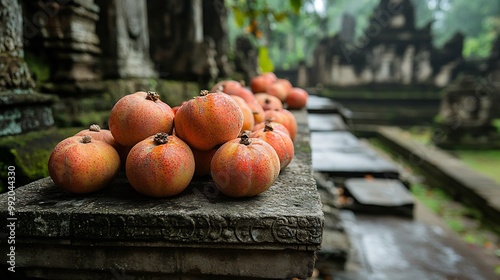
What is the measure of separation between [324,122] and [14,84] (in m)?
5.06

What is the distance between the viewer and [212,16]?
22.3 feet

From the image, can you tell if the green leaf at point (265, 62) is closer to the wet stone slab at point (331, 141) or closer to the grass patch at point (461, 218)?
the wet stone slab at point (331, 141)

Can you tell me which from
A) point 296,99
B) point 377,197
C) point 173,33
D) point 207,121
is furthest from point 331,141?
point 207,121

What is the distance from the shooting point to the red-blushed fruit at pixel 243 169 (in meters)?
1.06

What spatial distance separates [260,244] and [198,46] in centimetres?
411

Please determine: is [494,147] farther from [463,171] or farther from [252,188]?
[252,188]

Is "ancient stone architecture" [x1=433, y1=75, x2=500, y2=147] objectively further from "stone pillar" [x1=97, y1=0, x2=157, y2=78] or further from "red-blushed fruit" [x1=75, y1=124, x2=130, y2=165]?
"red-blushed fruit" [x1=75, y1=124, x2=130, y2=165]

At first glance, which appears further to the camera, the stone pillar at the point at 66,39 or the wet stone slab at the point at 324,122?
the wet stone slab at the point at 324,122

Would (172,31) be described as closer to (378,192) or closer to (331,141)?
(331,141)

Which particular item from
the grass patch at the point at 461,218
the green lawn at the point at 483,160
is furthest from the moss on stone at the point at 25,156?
the green lawn at the point at 483,160

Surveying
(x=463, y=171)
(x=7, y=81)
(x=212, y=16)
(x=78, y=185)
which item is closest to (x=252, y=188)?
(x=78, y=185)

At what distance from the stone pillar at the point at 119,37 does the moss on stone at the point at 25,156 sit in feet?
4.52

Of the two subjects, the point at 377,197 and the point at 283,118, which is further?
the point at 377,197

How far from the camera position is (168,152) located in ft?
3.46
